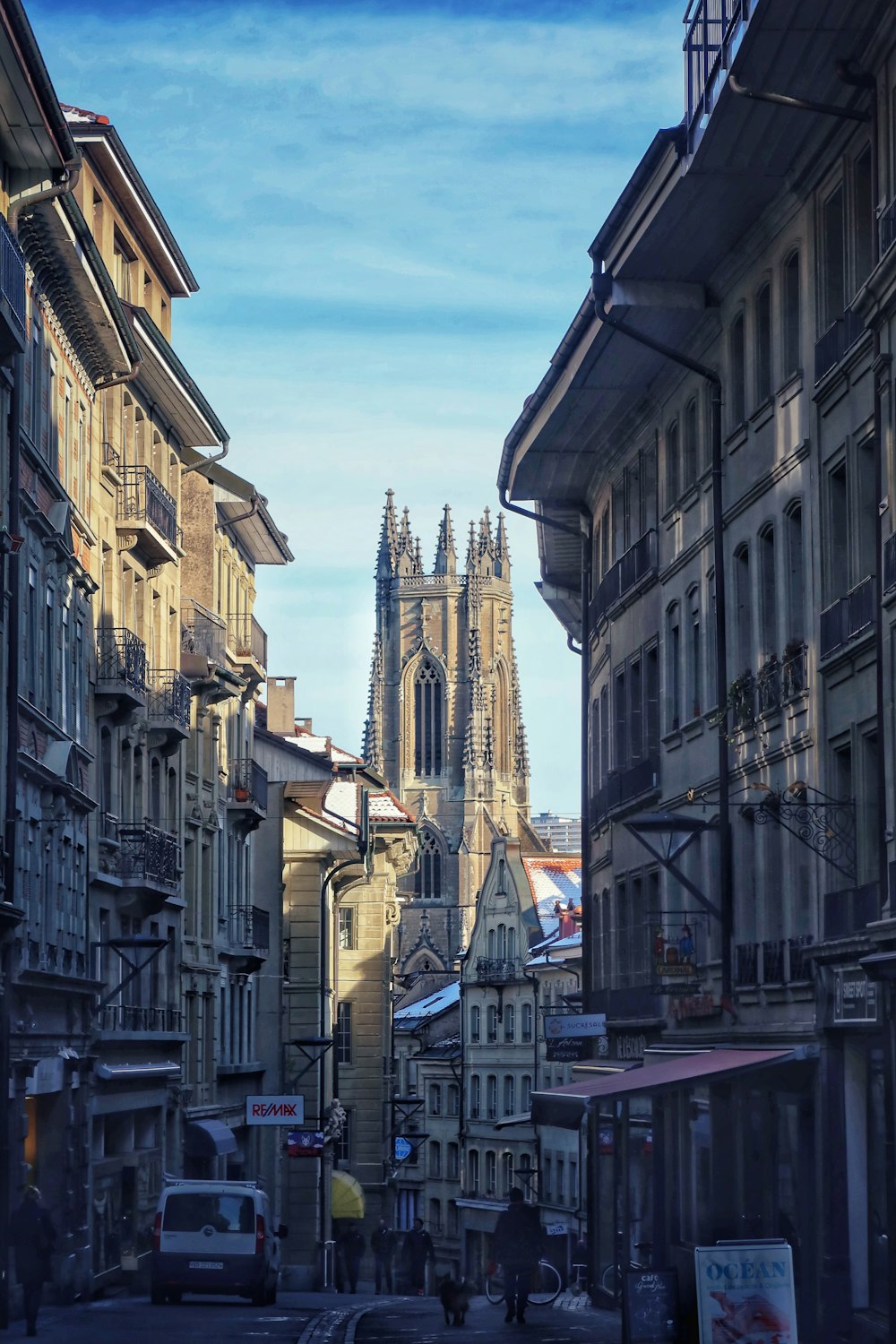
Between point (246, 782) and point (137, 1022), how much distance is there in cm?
1458

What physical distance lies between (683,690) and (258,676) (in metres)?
26.1

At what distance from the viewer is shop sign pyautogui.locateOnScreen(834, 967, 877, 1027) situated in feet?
71.3

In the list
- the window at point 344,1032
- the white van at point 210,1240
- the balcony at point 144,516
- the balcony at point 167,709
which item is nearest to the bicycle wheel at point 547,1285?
the white van at point 210,1240

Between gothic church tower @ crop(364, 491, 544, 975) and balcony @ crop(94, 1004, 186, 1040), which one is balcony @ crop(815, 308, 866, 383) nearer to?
balcony @ crop(94, 1004, 186, 1040)

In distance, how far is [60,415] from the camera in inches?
1394

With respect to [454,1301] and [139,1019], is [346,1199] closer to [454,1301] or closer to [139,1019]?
[139,1019]

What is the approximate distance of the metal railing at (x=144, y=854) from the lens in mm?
41062

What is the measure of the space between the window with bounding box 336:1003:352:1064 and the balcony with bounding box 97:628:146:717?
36.6 meters

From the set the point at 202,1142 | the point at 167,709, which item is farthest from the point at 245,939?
the point at 167,709

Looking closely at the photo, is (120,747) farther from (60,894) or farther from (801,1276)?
(801,1276)

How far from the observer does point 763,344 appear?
27.9 m

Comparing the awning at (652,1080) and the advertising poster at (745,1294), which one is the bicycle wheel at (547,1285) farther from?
the advertising poster at (745,1294)

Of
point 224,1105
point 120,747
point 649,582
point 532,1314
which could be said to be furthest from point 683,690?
point 224,1105

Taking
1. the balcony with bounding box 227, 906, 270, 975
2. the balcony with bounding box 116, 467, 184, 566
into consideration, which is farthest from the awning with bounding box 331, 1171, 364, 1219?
the balcony with bounding box 116, 467, 184, 566
